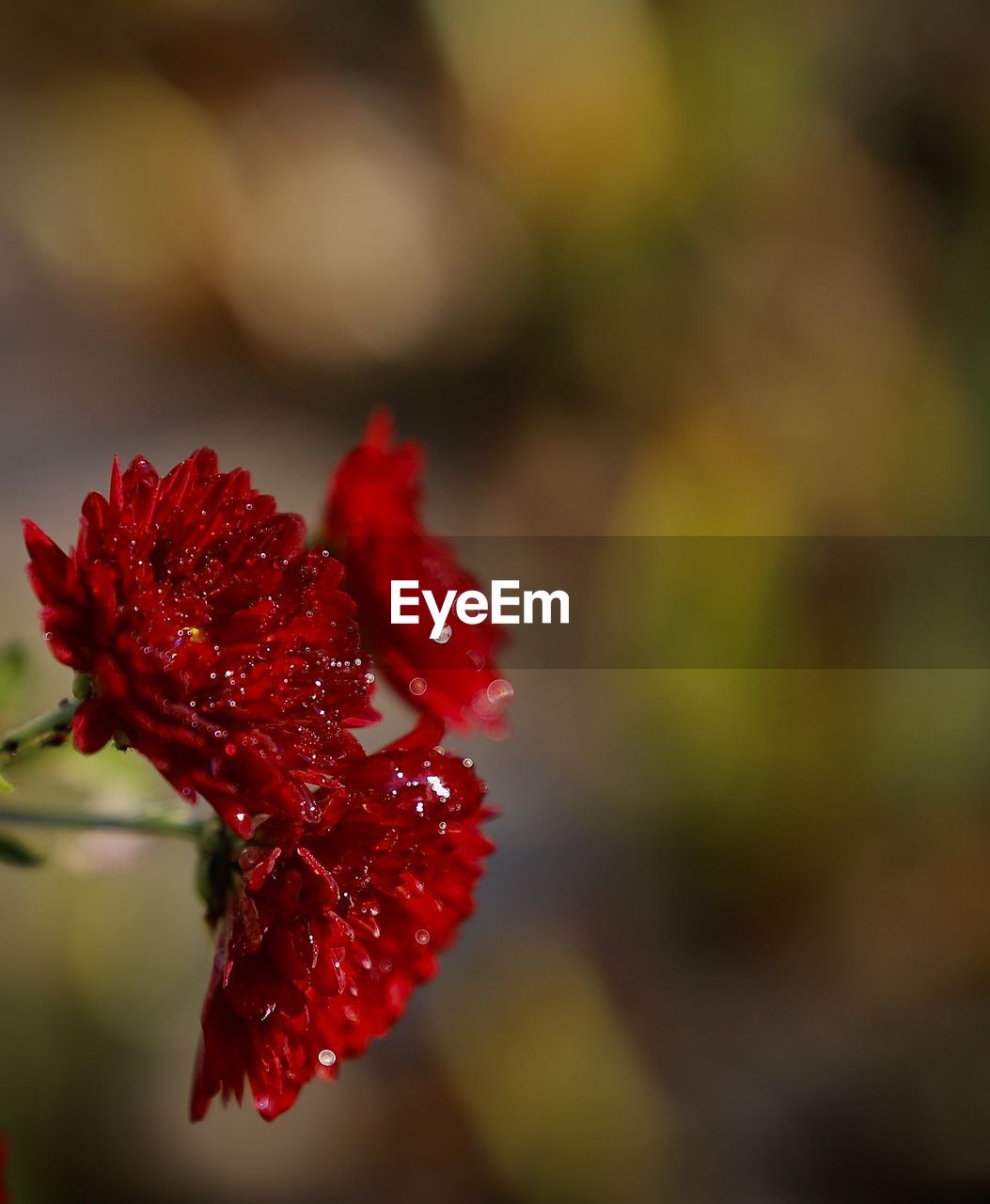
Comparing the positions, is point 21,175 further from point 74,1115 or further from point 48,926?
point 74,1115

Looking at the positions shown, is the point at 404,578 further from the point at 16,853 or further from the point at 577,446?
the point at 577,446

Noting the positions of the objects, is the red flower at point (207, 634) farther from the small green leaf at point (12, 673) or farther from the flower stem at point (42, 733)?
the small green leaf at point (12, 673)

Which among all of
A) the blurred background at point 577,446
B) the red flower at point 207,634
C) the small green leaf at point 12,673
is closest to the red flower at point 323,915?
the red flower at point 207,634

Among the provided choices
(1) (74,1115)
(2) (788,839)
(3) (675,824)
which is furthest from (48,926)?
(2) (788,839)

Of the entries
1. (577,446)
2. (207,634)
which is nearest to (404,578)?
(207,634)

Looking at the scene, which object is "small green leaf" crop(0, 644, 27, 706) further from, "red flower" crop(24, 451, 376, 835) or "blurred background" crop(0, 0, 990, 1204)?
"blurred background" crop(0, 0, 990, 1204)

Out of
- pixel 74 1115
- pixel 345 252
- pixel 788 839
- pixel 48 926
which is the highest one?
pixel 345 252

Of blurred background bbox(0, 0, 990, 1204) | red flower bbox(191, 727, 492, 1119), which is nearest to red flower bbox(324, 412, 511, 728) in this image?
red flower bbox(191, 727, 492, 1119)
